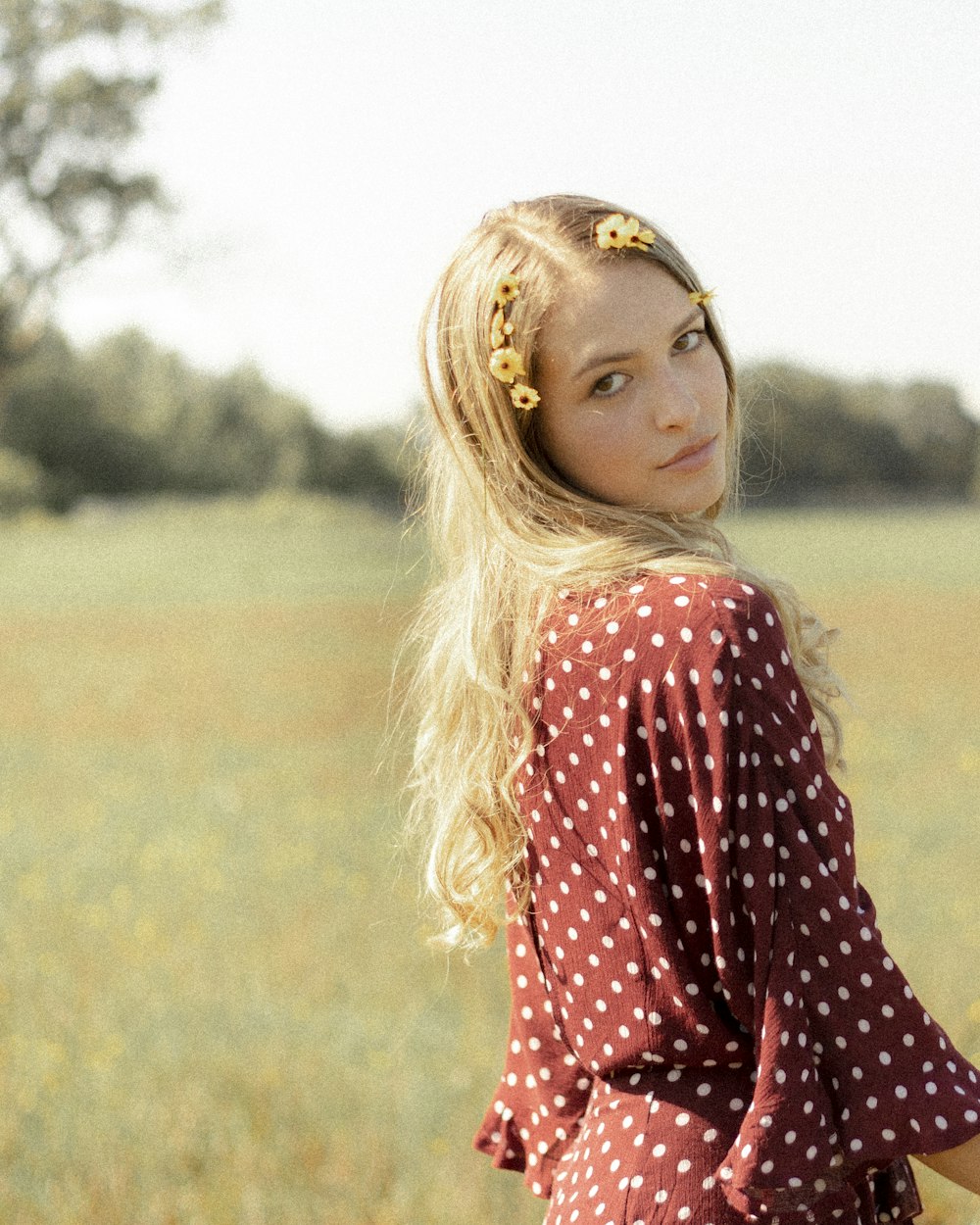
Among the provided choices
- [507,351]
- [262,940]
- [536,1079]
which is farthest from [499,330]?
[262,940]

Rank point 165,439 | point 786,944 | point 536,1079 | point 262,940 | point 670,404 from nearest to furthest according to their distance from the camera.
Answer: point 786,944 → point 670,404 → point 536,1079 → point 262,940 → point 165,439

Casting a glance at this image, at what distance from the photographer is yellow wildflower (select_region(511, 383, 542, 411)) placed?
1394 millimetres

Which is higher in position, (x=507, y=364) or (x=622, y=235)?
(x=622, y=235)

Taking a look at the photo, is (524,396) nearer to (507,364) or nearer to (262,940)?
(507,364)

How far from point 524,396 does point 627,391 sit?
97 mm

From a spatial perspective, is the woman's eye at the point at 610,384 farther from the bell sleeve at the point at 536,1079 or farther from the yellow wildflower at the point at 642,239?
the bell sleeve at the point at 536,1079

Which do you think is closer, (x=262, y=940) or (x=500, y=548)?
(x=500, y=548)

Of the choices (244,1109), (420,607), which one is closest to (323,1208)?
(244,1109)

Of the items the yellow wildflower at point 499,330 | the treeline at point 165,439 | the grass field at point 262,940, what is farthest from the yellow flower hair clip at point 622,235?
the treeline at point 165,439

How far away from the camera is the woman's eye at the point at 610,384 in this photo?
1.40 metres

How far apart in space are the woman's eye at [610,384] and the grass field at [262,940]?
58cm

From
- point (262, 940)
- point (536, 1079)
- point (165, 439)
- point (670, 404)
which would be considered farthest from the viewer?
point (165, 439)

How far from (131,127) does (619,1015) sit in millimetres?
22508

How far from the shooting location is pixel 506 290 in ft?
4.65
